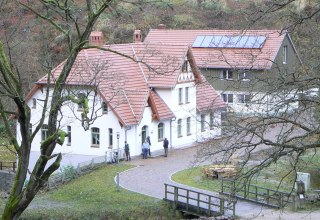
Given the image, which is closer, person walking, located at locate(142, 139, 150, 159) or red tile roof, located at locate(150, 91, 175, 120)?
person walking, located at locate(142, 139, 150, 159)

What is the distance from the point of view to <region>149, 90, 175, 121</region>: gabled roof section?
40.1 meters

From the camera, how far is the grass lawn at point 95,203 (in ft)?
92.4

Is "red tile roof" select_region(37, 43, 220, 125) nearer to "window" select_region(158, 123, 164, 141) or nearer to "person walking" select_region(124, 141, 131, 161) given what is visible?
"window" select_region(158, 123, 164, 141)

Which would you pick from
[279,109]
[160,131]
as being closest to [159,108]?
[160,131]

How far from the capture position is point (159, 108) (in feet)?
133

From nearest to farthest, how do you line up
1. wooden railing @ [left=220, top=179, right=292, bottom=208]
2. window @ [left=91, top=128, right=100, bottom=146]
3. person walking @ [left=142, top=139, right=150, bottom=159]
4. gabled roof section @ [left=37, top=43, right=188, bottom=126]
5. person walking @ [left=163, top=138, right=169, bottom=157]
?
wooden railing @ [left=220, top=179, right=292, bottom=208]
gabled roof section @ [left=37, top=43, right=188, bottom=126]
person walking @ [left=142, top=139, right=150, bottom=159]
person walking @ [left=163, top=138, right=169, bottom=157]
window @ [left=91, top=128, right=100, bottom=146]

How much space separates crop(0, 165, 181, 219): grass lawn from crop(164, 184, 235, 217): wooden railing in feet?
1.55

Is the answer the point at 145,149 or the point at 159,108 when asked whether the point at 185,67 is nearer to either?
the point at 159,108

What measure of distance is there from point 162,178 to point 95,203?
486 centimetres

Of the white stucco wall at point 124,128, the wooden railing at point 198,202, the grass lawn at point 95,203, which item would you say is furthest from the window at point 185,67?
the wooden railing at point 198,202

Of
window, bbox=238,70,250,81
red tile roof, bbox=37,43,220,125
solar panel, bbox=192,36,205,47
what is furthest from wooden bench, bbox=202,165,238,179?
solar panel, bbox=192,36,205,47

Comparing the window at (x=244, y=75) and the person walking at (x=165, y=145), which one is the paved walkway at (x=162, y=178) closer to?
the person walking at (x=165, y=145)

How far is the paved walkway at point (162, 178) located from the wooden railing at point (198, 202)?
0.58 meters

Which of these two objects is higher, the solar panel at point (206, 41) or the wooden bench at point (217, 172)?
the solar panel at point (206, 41)
